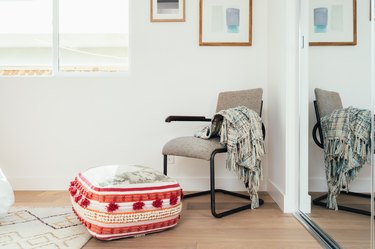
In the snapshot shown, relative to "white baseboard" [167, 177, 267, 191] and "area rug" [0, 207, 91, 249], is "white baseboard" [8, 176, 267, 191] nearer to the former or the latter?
"white baseboard" [167, 177, 267, 191]

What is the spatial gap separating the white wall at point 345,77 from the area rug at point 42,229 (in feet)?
4.25

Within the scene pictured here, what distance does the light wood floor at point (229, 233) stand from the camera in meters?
1.64

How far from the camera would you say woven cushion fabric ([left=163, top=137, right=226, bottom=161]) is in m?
2.11

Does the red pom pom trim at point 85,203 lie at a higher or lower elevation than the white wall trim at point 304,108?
lower

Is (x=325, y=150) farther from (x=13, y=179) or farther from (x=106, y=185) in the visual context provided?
(x=13, y=179)

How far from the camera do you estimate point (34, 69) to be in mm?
2982

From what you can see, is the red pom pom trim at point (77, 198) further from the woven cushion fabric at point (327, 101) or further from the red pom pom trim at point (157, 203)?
the woven cushion fabric at point (327, 101)

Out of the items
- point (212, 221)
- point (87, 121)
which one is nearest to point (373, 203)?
point (212, 221)

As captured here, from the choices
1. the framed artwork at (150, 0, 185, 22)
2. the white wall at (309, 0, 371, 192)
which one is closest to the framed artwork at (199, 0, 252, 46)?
the framed artwork at (150, 0, 185, 22)

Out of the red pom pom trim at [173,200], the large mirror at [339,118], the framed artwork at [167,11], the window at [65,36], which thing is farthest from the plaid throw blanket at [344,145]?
the window at [65,36]

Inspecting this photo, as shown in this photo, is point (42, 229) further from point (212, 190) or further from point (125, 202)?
point (212, 190)

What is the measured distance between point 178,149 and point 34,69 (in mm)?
1619

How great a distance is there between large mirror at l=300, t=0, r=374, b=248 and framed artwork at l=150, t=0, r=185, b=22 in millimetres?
1112

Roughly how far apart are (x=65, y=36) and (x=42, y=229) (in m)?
1.78
